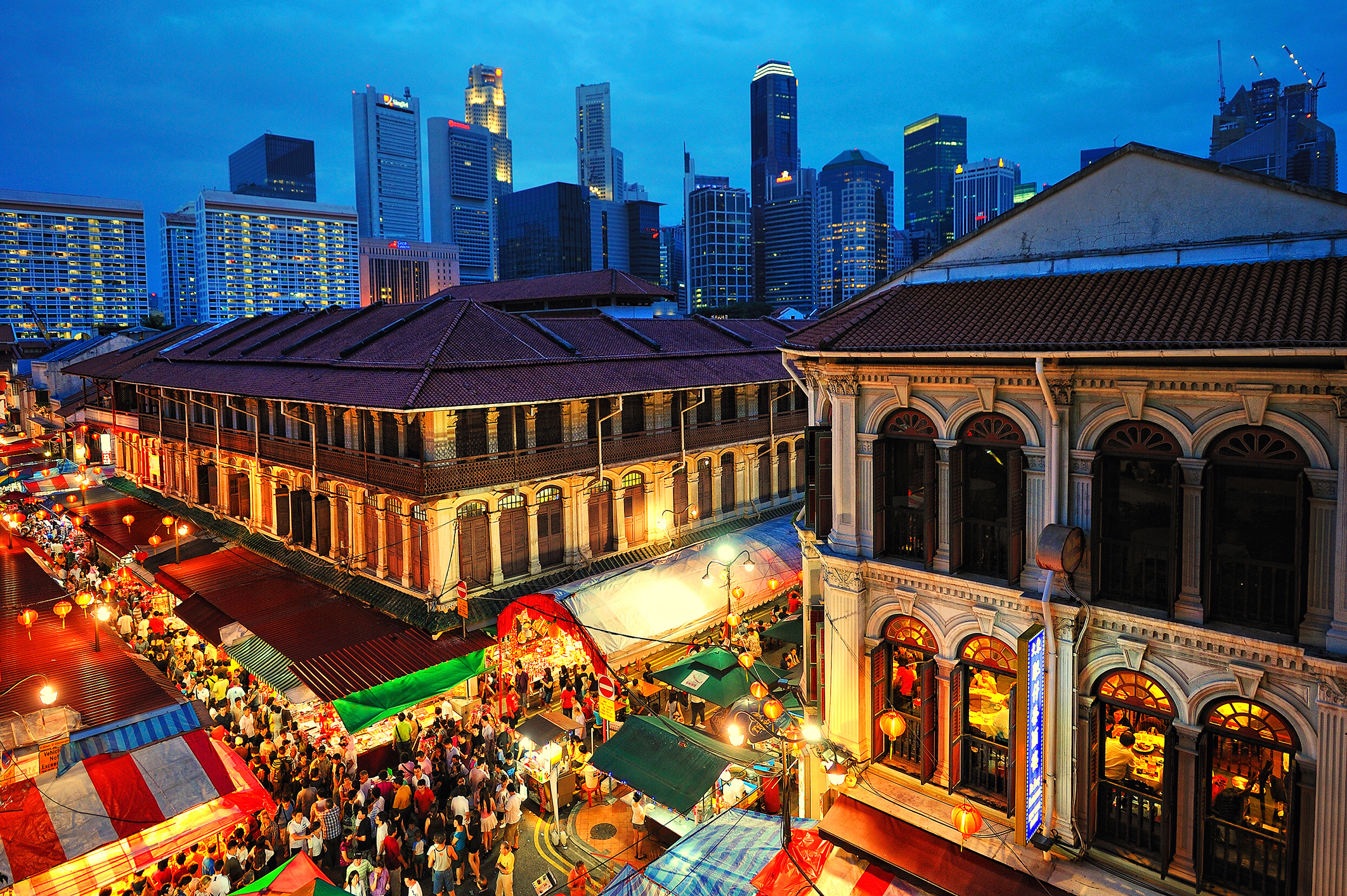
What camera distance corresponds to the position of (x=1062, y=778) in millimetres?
12805

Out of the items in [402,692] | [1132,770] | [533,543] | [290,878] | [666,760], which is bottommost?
[290,878]

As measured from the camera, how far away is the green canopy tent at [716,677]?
20.5 m

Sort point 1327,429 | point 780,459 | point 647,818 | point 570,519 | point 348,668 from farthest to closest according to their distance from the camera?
point 780,459 → point 570,519 → point 348,668 → point 647,818 → point 1327,429

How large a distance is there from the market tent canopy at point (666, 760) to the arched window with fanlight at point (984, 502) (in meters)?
7.20

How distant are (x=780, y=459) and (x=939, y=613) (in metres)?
25.5

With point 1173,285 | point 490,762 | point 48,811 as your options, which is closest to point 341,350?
point 490,762

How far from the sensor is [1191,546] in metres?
11.6

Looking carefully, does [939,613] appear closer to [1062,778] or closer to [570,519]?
[1062,778]

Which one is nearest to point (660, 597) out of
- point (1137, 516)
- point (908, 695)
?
A: point (908, 695)

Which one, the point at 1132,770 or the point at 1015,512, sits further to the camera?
the point at 1015,512

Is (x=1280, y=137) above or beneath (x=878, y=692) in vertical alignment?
above

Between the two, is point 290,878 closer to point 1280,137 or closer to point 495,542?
point 495,542

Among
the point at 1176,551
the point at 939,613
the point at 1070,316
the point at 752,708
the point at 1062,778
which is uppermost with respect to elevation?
the point at 1070,316

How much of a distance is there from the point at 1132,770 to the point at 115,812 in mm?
18214
